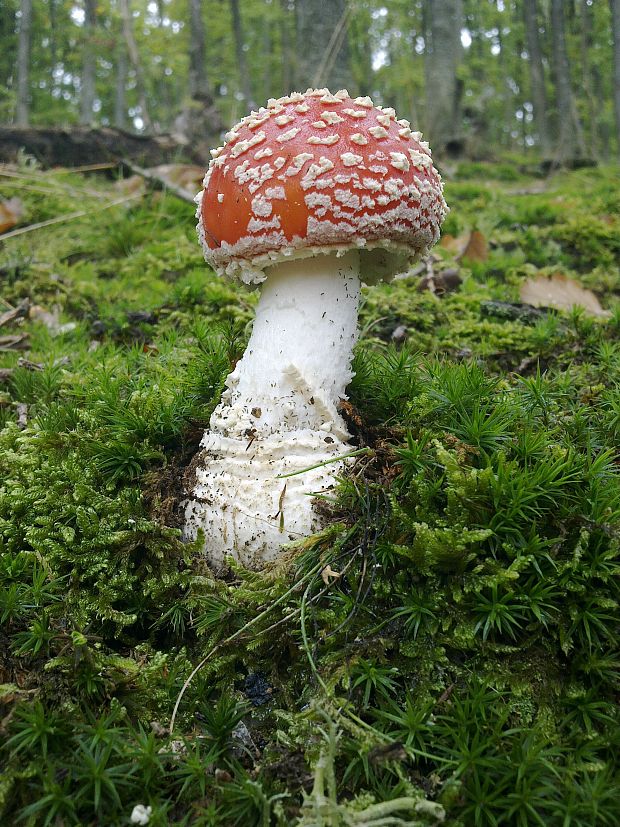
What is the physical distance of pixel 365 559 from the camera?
2.00 m

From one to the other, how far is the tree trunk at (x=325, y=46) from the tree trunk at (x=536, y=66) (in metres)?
9.00

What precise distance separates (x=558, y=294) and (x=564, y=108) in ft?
29.1

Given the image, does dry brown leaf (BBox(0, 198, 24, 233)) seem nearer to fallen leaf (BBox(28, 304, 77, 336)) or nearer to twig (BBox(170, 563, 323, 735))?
fallen leaf (BBox(28, 304, 77, 336))

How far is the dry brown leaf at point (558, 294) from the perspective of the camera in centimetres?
413

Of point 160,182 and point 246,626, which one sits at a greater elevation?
point 160,182

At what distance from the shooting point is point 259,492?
228cm

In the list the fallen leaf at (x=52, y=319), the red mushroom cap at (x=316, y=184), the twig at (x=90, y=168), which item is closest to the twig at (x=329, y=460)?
the red mushroom cap at (x=316, y=184)

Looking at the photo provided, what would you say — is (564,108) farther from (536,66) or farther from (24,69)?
(24,69)

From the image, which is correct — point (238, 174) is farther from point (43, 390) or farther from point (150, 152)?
point (150, 152)

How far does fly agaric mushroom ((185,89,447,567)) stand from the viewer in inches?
84.6

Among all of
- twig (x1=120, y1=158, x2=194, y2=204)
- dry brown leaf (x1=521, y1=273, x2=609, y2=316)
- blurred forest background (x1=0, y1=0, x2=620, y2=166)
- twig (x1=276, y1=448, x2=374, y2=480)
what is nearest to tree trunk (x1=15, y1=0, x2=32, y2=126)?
blurred forest background (x1=0, y1=0, x2=620, y2=166)

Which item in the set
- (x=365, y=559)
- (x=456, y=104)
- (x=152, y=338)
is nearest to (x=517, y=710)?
(x=365, y=559)

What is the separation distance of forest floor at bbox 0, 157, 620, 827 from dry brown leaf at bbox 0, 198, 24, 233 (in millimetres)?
2958

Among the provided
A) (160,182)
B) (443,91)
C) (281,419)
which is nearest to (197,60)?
(443,91)
